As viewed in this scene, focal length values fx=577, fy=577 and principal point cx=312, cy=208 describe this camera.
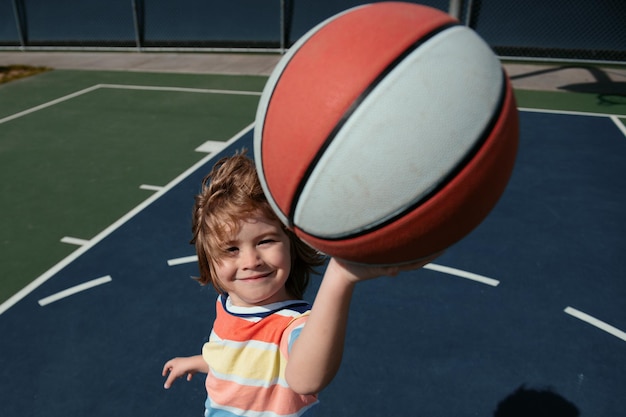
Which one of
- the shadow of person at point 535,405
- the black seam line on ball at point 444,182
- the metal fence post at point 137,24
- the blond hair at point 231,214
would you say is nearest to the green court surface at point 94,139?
the metal fence post at point 137,24

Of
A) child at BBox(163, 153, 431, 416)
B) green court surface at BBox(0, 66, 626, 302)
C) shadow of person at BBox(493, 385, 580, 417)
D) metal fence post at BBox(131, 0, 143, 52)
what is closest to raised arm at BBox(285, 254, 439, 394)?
child at BBox(163, 153, 431, 416)

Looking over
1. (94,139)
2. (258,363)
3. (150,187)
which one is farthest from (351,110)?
(94,139)

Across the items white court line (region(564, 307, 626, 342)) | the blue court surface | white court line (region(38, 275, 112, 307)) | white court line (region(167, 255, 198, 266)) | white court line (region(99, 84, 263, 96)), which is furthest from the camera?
white court line (region(99, 84, 263, 96))

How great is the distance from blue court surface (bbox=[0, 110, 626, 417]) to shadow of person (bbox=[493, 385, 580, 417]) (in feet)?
0.03

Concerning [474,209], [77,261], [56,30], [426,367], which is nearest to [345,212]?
[474,209]

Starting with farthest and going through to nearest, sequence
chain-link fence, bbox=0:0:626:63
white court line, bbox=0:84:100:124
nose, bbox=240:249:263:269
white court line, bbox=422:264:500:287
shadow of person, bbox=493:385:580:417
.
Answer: chain-link fence, bbox=0:0:626:63
white court line, bbox=0:84:100:124
white court line, bbox=422:264:500:287
shadow of person, bbox=493:385:580:417
nose, bbox=240:249:263:269

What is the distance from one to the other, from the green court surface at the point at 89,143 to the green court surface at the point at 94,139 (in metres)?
0.02

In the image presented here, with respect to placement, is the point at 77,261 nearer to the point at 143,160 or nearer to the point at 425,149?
the point at 143,160

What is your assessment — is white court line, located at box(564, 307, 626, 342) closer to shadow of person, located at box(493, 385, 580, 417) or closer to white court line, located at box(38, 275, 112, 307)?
shadow of person, located at box(493, 385, 580, 417)

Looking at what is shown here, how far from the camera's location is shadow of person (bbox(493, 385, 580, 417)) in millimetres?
4238

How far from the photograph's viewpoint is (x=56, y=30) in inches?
756

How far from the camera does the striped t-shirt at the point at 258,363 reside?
2.29 metres

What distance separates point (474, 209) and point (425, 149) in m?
0.29

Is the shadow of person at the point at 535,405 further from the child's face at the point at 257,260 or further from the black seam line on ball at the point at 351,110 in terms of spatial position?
the black seam line on ball at the point at 351,110
